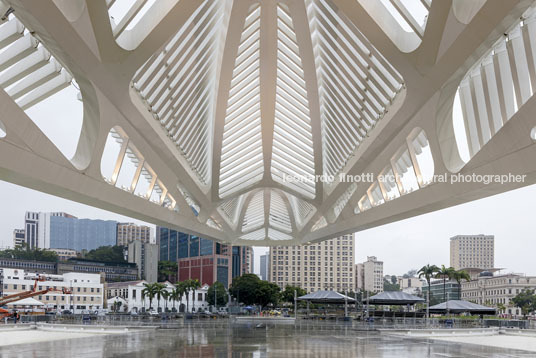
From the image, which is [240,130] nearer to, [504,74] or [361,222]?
[361,222]

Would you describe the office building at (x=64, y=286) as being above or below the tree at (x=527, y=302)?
above

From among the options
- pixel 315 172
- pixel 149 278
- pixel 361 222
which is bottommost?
pixel 149 278

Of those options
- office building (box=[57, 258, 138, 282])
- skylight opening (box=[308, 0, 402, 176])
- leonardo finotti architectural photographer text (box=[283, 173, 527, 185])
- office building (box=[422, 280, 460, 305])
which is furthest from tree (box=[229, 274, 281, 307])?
skylight opening (box=[308, 0, 402, 176])

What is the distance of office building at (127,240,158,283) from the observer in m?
125

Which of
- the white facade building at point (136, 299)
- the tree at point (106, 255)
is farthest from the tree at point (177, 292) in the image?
the tree at point (106, 255)

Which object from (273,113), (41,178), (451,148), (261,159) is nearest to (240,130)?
(273,113)

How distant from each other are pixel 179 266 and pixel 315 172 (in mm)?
95221

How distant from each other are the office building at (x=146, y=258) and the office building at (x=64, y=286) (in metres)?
39.4

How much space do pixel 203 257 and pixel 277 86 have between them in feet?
319

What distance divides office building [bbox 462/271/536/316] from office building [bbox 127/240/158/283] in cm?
6184

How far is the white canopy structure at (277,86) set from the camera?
1262 centimetres

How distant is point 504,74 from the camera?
14.3m

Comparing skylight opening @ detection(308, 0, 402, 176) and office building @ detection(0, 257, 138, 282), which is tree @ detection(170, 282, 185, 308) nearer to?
office building @ detection(0, 257, 138, 282)

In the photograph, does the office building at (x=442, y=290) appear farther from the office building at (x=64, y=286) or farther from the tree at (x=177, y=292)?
the office building at (x=64, y=286)
